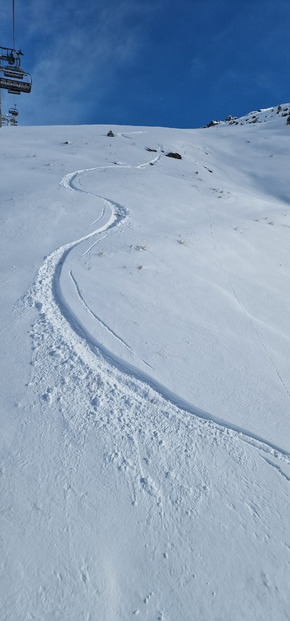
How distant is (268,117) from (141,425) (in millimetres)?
30879

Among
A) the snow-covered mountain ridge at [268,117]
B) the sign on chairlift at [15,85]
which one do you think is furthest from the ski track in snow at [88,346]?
the snow-covered mountain ridge at [268,117]

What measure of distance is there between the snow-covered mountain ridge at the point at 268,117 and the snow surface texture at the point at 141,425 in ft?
72.1

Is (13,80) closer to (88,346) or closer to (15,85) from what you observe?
(15,85)

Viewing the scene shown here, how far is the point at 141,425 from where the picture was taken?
238 centimetres

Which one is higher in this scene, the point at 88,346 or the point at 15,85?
the point at 15,85

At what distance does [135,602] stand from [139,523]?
13.3 inches

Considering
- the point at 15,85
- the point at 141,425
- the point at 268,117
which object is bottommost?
the point at 141,425

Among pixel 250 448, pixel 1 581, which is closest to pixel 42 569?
pixel 1 581

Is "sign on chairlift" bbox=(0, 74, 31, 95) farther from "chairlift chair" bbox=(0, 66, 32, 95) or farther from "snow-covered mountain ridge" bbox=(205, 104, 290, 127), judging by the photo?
"snow-covered mountain ridge" bbox=(205, 104, 290, 127)

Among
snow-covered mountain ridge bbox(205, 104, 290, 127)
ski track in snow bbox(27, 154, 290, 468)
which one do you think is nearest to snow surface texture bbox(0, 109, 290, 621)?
ski track in snow bbox(27, 154, 290, 468)

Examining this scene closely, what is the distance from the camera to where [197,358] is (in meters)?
3.13

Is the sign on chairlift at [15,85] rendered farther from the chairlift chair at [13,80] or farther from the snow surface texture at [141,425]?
the snow surface texture at [141,425]

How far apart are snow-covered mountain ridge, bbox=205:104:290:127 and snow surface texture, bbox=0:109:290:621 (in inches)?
865

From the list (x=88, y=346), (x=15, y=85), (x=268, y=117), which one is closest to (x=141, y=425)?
(x=88, y=346)
